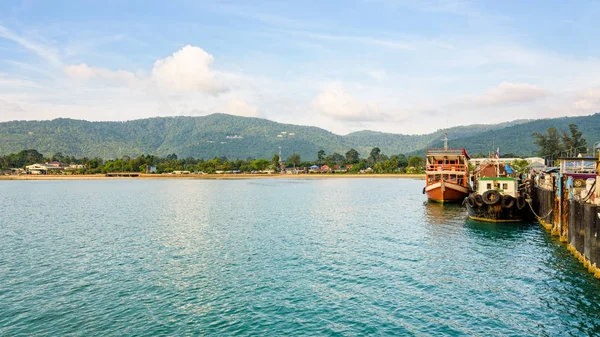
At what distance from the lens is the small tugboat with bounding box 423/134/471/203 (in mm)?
60969

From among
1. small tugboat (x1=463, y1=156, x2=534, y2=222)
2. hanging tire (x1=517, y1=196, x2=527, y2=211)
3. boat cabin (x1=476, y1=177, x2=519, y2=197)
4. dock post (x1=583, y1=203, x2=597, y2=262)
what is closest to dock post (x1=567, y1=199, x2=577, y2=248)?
dock post (x1=583, y1=203, x2=597, y2=262)

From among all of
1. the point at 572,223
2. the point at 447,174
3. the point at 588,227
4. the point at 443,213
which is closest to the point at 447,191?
the point at 447,174

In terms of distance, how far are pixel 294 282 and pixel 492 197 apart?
29.2 m

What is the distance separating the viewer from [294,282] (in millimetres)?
21938

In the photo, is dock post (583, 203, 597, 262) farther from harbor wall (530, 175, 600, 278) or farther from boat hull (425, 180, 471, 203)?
boat hull (425, 180, 471, 203)

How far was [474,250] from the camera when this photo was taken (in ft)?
97.3

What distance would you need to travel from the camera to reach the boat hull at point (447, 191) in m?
60.6

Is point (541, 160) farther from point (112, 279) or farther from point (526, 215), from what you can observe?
point (112, 279)

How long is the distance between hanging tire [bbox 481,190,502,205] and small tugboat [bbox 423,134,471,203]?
17688mm

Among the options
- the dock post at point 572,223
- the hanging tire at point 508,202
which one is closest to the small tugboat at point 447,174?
the hanging tire at point 508,202

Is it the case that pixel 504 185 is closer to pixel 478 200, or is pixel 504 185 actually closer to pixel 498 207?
pixel 498 207

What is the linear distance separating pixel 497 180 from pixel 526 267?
74.8ft

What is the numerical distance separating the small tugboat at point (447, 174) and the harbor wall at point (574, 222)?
790 inches

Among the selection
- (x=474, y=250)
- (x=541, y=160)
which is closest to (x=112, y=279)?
(x=474, y=250)
